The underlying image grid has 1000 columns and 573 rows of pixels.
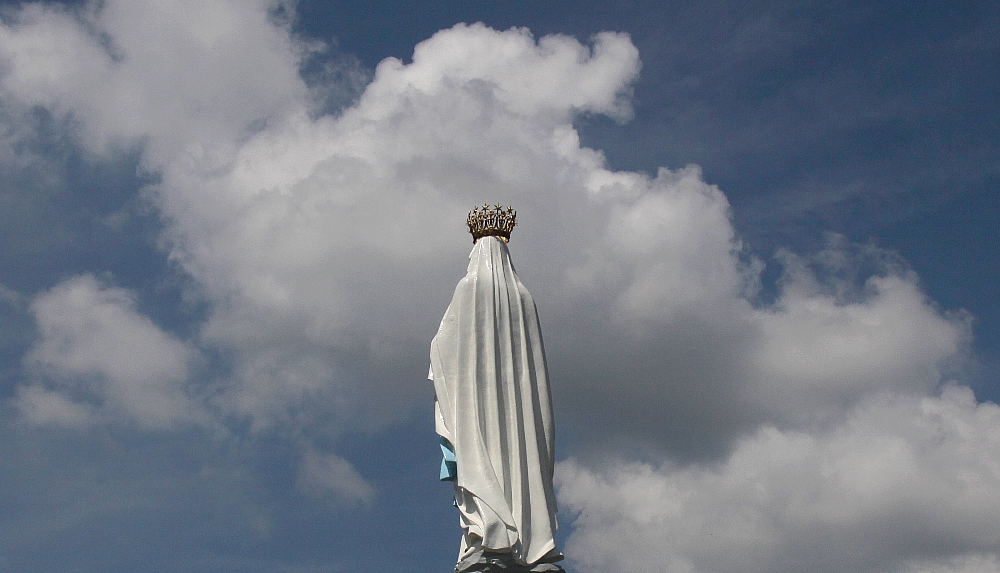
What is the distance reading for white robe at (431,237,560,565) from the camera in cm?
2656

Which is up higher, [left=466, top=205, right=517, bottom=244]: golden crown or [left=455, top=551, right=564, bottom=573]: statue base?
[left=466, top=205, right=517, bottom=244]: golden crown

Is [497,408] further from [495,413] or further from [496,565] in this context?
[496,565]

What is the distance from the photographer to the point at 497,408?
27891 mm

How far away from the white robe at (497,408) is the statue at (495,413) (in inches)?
0.9

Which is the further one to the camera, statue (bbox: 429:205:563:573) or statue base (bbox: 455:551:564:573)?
statue (bbox: 429:205:563:573)

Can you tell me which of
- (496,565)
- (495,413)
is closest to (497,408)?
(495,413)

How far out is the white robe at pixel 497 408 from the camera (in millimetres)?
26562

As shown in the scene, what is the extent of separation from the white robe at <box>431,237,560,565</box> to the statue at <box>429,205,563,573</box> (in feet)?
0.07

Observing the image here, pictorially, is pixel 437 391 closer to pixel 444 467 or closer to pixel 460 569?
pixel 444 467

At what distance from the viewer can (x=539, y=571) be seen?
86.3ft

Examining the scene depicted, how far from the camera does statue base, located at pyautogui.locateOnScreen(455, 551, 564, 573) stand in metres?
26.0

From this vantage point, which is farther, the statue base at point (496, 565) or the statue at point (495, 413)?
the statue at point (495, 413)

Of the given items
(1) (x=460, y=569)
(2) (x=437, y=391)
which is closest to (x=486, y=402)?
(2) (x=437, y=391)

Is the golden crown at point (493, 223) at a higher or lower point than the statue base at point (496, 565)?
higher
